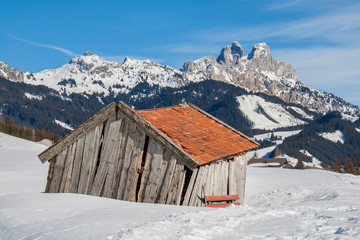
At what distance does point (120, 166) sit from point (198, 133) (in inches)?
120

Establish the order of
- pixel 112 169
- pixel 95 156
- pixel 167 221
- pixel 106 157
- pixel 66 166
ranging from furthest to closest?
pixel 66 166 < pixel 95 156 < pixel 106 157 < pixel 112 169 < pixel 167 221

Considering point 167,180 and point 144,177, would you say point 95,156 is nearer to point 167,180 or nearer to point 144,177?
point 144,177

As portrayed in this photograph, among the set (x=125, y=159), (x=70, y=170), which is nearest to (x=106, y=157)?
(x=125, y=159)

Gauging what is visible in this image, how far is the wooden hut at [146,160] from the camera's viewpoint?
12.1 metres

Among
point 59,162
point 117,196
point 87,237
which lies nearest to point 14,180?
point 59,162

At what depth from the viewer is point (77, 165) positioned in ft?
45.1

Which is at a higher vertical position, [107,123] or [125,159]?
[107,123]

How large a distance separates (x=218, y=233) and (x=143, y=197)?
5.87 metres

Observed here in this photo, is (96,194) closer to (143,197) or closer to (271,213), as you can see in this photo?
(143,197)

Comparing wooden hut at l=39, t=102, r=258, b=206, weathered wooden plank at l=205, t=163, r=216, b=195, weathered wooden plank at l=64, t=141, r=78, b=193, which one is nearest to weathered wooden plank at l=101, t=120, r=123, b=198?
wooden hut at l=39, t=102, r=258, b=206

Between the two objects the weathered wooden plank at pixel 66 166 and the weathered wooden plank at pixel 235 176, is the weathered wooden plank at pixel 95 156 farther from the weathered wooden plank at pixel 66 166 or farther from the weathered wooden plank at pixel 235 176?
the weathered wooden plank at pixel 235 176

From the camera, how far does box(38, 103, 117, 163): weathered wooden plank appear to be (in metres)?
13.3

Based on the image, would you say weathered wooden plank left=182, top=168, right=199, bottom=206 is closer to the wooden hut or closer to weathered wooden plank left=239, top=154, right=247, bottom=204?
the wooden hut

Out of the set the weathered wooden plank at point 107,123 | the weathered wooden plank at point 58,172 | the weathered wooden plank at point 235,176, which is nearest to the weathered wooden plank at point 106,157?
the weathered wooden plank at point 107,123
